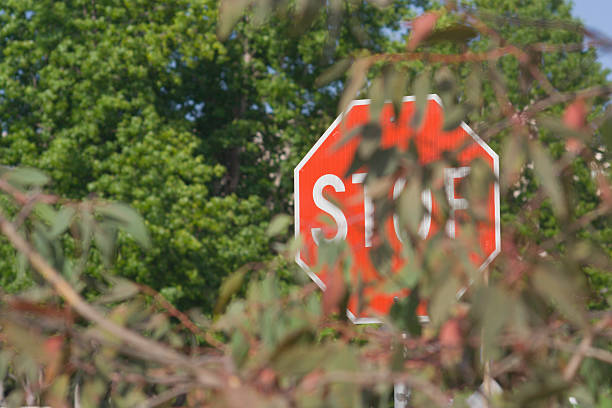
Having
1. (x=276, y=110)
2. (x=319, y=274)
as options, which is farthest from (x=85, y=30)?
(x=319, y=274)

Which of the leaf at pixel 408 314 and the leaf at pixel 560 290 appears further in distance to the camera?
the leaf at pixel 408 314

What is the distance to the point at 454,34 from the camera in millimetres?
994

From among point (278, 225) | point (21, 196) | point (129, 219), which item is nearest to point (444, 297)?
point (129, 219)

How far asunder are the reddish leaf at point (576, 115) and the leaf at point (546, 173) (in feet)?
0.19

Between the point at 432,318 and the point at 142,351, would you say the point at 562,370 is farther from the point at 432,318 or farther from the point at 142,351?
the point at 142,351

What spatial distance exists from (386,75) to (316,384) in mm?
402

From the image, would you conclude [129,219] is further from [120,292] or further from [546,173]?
[546,173]

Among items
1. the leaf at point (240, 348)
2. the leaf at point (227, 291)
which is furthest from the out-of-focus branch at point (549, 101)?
the leaf at point (227, 291)

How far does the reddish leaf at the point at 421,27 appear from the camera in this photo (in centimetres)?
96

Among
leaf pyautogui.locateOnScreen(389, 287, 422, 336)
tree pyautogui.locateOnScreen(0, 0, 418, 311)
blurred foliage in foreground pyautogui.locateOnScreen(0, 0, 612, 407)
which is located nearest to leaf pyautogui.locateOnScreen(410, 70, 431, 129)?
blurred foliage in foreground pyautogui.locateOnScreen(0, 0, 612, 407)

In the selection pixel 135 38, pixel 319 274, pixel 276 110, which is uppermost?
pixel 135 38

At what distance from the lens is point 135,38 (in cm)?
928

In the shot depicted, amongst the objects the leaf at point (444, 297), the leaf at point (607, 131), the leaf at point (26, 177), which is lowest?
the leaf at point (444, 297)

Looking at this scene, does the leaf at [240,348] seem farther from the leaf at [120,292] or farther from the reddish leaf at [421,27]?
the reddish leaf at [421,27]
